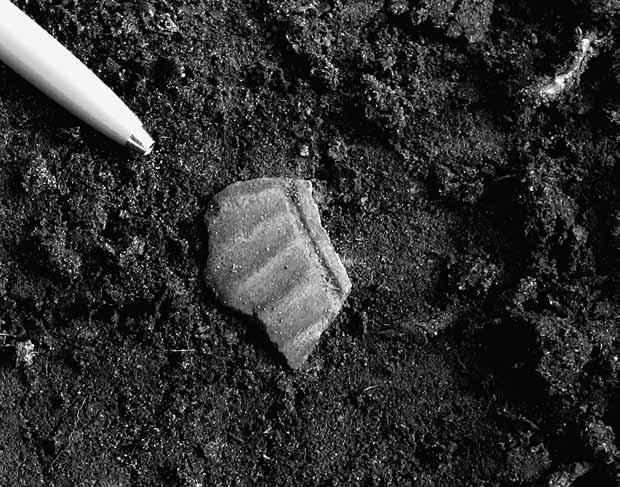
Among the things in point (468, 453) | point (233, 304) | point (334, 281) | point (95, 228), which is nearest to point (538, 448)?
point (468, 453)

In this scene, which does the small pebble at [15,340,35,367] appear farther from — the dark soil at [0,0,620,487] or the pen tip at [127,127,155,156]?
the pen tip at [127,127,155,156]

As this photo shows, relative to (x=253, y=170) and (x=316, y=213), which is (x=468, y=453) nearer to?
(x=316, y=213)

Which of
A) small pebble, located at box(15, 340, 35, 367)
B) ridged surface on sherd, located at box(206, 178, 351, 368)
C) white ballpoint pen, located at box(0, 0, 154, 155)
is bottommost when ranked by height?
small pebble, located at box(15, 340, 35, 367)

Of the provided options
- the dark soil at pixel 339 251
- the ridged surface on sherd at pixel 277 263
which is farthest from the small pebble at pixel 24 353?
the ridged surface on sherd at pixel 277 263

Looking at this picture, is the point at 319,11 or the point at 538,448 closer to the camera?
the point at 538,448

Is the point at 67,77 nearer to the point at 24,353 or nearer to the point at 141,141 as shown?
the point at 141,141

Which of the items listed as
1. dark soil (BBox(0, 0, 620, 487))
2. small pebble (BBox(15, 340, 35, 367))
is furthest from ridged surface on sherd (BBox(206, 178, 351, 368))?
small pebble (BBox(15, 340, 35, 367))

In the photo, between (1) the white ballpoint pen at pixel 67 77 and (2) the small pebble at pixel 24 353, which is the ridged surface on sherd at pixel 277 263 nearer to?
(1) the white ballpoint pen at pixel 67 77

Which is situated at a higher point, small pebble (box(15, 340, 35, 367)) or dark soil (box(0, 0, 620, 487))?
dark soil (box(0, 0, 620, 487))
